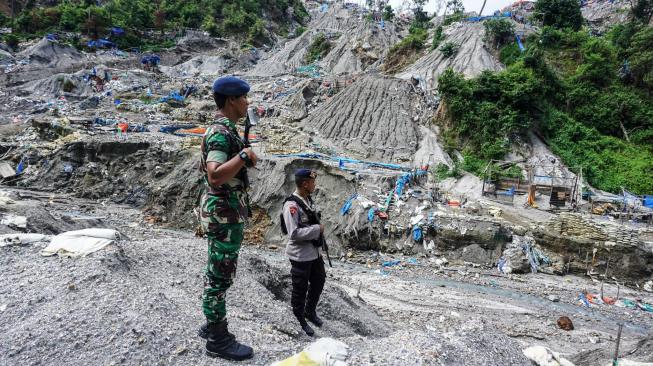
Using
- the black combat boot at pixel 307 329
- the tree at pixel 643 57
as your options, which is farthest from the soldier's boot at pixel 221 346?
the tree at pixel 643 57

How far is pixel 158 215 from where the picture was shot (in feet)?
47.0

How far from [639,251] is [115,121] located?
2392 centimetres

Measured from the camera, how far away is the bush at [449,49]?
28.3m

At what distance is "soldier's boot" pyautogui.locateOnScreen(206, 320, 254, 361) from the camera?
8.45 feet

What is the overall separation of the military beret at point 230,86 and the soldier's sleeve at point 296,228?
4.16ft

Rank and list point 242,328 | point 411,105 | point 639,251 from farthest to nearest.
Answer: point 411,105 < point 639,251 < point 242,328

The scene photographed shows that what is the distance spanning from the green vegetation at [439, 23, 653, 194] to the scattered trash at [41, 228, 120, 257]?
55.8ft

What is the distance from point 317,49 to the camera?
44094mm

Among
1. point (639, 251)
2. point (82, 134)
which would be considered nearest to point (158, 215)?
point (82, 134)

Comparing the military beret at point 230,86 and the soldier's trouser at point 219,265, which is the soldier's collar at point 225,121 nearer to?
the military beret at point 230,86

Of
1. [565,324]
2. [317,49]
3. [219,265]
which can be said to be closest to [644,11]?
[317,49]

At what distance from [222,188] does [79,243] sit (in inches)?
92.7

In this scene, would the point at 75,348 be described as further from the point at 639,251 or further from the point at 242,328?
the point at 639,251

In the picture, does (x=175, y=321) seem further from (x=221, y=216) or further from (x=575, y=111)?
(x=575, y=111)
